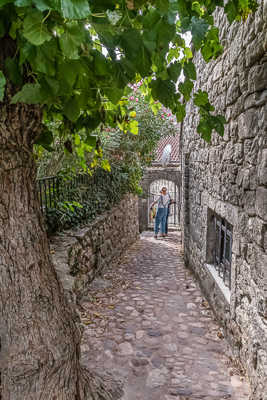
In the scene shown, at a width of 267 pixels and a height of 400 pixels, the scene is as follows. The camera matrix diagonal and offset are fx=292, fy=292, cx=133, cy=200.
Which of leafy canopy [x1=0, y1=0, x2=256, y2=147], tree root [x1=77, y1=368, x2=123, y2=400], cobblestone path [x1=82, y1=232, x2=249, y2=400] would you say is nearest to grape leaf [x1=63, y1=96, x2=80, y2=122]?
leafy canopy [x1=0, y1=0, x2=256, y2=147]

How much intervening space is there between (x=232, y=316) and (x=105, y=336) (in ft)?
4.60

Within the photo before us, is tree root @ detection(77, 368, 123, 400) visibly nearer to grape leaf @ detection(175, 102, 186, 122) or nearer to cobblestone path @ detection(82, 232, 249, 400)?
cobblestone path @ detection(82, 232, 249, 400)

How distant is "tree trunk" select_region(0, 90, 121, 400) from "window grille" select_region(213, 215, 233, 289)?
228 cm

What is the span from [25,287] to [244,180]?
193 cm

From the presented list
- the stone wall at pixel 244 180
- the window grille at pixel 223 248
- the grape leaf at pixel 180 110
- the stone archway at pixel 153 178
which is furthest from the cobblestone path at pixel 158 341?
the stone archway at pixel 153 178

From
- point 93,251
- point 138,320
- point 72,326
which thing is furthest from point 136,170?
point 72,326

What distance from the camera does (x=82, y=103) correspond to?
1456 millimetres

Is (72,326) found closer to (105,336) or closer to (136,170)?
(105,336)

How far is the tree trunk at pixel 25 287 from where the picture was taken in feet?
4.88

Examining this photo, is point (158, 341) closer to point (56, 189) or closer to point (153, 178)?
point (56, 189)

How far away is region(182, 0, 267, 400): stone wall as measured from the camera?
2.13m

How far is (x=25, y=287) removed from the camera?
1584 mm

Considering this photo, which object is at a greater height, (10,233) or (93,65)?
(93,65)

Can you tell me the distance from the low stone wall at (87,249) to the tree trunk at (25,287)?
1081 mm
